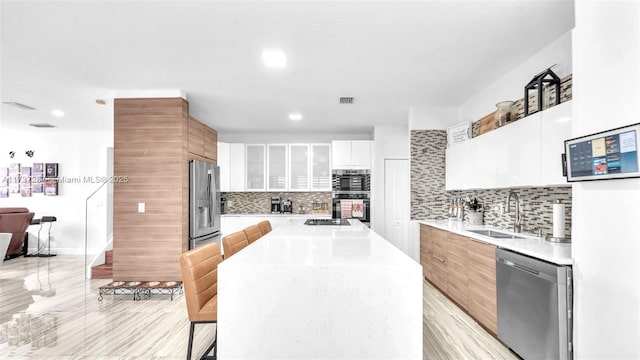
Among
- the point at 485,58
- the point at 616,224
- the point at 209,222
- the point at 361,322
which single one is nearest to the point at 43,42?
the point at 209,222

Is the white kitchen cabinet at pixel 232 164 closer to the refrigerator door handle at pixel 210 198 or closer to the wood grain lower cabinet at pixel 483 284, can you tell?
the refrigerator door handle at pixel 210 198

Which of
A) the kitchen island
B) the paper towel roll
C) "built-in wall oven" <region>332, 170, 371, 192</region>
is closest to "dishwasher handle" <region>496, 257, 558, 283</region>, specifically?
the paper towel roll

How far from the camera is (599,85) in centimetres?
181

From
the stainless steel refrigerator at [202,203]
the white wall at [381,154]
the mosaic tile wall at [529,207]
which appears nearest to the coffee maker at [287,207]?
the white wall at [381,154]

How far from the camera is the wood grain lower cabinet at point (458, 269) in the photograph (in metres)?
3.24

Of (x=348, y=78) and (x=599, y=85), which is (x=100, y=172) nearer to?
(x=348, y=78)

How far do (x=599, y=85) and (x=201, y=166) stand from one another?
4.09 m

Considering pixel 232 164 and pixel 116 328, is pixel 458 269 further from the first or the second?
pixel 232 164

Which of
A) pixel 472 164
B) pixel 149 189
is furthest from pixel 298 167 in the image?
pixel 472 164

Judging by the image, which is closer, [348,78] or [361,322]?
[361,322]

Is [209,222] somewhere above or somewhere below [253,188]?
below

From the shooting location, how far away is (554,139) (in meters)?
2.45

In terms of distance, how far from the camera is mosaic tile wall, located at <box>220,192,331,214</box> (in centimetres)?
702

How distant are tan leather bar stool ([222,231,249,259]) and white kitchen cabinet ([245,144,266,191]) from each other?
3850mm
